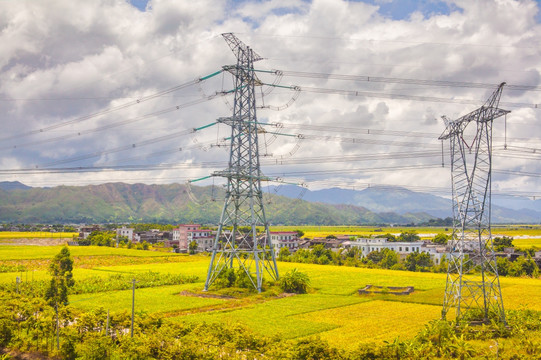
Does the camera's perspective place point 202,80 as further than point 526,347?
Yes

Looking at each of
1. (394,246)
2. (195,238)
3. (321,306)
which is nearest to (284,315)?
(321,306)

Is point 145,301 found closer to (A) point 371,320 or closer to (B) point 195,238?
(A) point 371,320

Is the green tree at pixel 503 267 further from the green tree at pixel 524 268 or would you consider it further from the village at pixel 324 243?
the village at pixel 324 243

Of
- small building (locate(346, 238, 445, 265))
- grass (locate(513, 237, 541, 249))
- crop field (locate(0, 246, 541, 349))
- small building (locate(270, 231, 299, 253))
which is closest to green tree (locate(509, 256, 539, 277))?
crop field (locate(0, 246, 541, 349))

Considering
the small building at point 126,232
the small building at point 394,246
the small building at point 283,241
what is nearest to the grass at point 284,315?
the small building at point 394,246

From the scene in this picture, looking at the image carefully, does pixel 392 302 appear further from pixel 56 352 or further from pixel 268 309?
pixel 56 352

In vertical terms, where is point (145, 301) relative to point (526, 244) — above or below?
above

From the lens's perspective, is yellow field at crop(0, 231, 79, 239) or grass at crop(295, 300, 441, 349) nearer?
grass at crop(295, 300, 441, 349)

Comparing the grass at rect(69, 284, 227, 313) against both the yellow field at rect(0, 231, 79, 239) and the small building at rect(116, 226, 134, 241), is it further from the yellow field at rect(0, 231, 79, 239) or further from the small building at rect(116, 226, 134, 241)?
the small building at rect(116, 226, 134, 241)

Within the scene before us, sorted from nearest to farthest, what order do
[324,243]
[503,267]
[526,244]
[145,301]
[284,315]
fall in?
[284,315] < [145,301] < [503,267] < [526,244] < [324,243]

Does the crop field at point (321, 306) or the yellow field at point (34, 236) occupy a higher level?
the yellow field at point (34, 236)

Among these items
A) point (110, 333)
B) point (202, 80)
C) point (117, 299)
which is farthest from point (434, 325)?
point (202, 80)
